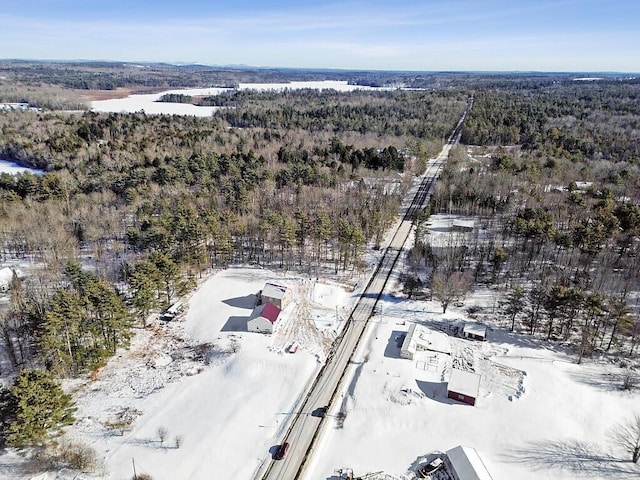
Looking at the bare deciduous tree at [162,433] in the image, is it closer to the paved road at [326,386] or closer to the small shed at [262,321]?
the paved road at [326,386]

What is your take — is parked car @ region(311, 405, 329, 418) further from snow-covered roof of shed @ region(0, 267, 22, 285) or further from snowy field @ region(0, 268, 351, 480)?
snow-covered roof of shed @ region(0, 267, 22, 285)

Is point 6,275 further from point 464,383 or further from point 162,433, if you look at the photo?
point 464,383

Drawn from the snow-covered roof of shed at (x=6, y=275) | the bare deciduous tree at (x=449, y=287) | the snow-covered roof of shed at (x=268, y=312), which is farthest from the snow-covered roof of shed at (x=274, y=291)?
the snow-covered roof of shed at (x=6, y=275)

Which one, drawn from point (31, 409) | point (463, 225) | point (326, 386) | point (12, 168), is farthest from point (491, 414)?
point (12, 168)

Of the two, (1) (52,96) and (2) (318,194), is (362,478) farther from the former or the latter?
(1) (52,96)

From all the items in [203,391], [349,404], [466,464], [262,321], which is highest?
[262,321]

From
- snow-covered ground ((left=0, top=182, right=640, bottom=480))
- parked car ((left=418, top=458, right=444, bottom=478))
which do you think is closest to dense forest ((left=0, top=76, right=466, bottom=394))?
snow-covered ground ((left=0, top=182, right=640, bottom=480))
